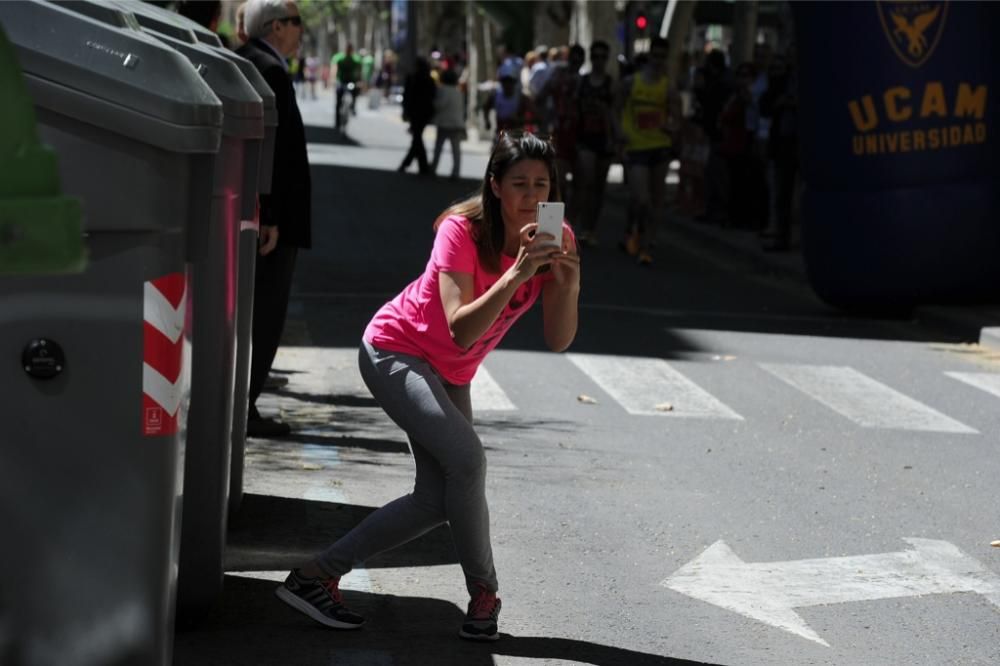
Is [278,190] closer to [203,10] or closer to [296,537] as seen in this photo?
[203,10]

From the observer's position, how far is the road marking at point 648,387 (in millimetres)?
10180

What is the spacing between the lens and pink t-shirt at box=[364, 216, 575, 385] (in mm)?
5438

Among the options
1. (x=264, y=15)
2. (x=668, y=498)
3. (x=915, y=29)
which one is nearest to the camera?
(x=668, y=498)

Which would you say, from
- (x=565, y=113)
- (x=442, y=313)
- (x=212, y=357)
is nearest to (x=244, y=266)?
(x=212, y=357)

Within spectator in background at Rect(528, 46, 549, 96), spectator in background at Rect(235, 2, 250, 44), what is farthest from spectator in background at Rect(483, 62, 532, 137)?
spectator in background at Rect(235, 2, 250, 44)

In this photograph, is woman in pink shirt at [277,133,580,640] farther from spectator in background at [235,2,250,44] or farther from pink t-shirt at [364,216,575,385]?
spectator in background at [235,2,250,44]

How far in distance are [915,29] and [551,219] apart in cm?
919

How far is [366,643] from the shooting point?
5.64m

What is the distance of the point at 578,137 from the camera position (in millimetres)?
17656

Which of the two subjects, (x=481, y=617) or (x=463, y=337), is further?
(x=481, y=617)

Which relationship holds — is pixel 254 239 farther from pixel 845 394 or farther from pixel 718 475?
pixel 845 394

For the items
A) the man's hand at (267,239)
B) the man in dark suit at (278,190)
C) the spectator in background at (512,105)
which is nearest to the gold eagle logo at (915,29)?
the man in dark suit at (278,190)

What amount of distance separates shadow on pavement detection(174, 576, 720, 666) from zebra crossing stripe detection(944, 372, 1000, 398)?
597 cm

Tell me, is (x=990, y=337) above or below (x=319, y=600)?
below
